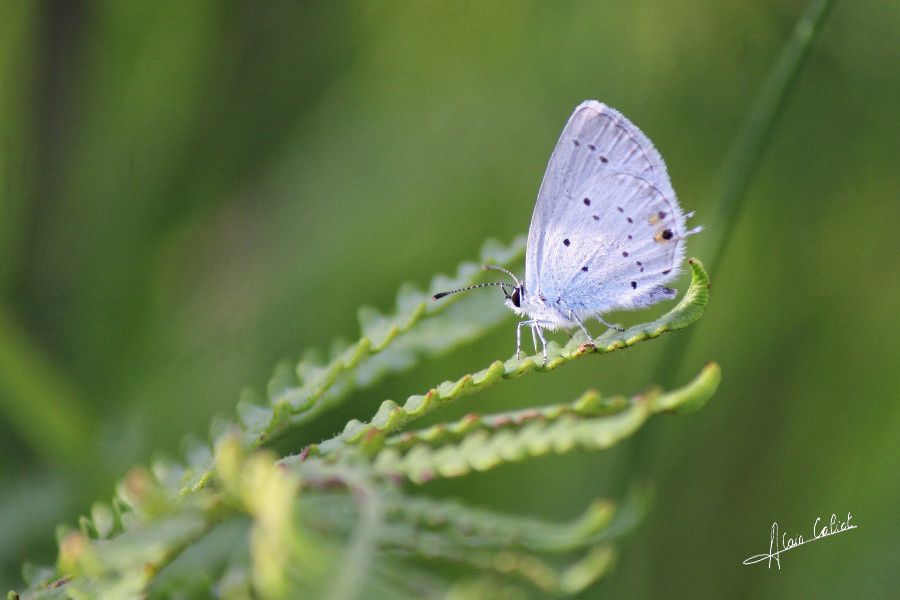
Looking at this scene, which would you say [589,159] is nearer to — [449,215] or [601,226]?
[601,226]

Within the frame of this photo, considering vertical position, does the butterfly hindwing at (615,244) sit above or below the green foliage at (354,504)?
above

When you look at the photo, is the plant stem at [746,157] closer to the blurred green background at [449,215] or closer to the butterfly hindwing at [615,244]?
the butterfly hindwing at [615,244]

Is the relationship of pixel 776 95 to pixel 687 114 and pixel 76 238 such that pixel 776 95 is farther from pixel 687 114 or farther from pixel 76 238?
pixel 76 238

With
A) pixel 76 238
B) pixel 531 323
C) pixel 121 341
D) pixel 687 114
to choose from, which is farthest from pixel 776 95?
pixel 76 238

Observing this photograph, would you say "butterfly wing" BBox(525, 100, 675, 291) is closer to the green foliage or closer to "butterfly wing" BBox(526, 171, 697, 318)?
"butterfly wing" BBox(526, 171, 697, 318)
